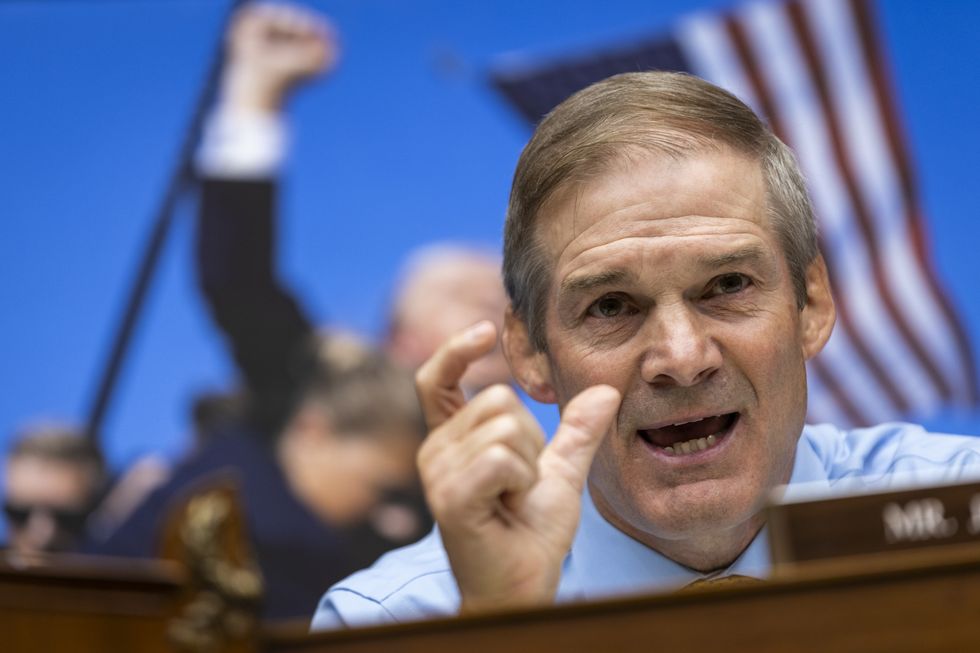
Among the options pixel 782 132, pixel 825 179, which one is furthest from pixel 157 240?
pixel 825 179

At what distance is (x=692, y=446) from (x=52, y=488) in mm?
3370

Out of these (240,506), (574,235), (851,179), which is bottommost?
(240,506)

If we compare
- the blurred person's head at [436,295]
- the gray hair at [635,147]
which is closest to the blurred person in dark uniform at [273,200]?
the blurred person's head at [436,295]

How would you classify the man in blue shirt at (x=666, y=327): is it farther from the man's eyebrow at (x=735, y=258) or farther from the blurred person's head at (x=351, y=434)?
the blurred person's head at (x=351, y=434)

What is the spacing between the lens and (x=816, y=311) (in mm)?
1788

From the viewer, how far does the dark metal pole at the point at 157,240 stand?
4391 millimetres

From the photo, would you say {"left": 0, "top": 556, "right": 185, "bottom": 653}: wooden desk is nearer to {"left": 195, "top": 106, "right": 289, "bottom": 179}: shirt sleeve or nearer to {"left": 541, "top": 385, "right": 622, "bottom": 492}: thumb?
{"left": 541, "top": 385, "right": 622, "bottom": 492}: thumb

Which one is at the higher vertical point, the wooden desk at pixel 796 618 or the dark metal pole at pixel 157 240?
the dark metal pole at pixel 157 240

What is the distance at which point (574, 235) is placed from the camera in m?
1.66

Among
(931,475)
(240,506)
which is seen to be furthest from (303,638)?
(931,475)

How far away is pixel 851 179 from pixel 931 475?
3.09m

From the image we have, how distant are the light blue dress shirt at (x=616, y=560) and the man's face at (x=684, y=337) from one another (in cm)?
5

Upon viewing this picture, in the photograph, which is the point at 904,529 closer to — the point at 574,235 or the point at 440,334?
the point at 574,235

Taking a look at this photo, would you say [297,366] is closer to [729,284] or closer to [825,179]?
[825,179]
